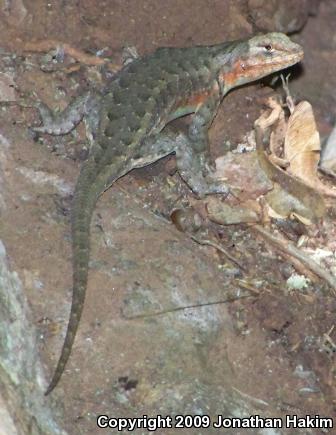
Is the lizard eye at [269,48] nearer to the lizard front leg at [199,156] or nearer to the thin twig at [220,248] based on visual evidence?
the lizard front leg at [199,156]

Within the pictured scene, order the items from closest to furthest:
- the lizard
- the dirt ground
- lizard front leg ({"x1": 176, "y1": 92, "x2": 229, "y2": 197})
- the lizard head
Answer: the dirt ground → the lizard → lizard front leg ({"x1": 176, "y1": 92, "x2": 229, "y2": 197}) → the lizard head

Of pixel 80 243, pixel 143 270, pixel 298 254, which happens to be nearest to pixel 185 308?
pixel 143 270

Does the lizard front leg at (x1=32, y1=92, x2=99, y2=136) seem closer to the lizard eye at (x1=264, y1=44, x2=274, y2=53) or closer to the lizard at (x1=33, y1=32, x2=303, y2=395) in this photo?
the lizard at (x1=33, y1=32, x2=303, y2=395)

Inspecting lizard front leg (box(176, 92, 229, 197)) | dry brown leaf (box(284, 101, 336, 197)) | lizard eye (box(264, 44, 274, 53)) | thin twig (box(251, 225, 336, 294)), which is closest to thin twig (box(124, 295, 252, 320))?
thin twig (box(251, 225, 336, 294))

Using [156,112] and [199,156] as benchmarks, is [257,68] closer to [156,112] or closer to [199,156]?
[199,156]

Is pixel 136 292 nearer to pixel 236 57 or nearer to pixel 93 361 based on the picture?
pixel 93 361

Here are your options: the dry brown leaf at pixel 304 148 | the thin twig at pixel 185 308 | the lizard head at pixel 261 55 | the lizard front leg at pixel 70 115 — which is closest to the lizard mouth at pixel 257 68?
the lizard head at pixel 261 55

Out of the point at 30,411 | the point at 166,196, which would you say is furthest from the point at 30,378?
the point at 166,196
